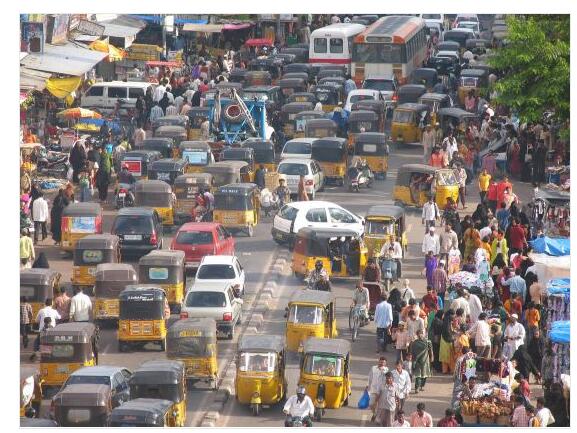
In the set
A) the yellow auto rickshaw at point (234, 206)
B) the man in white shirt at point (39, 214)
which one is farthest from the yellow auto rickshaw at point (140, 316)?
the yellow auto rickshaw at point (234, 206)

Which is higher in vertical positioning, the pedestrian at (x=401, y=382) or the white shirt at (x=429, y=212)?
the white shirt at (x=429, y=212)

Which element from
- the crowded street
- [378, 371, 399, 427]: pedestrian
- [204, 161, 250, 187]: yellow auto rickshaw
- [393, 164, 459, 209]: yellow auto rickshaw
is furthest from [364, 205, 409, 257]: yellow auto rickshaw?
[378, 371, 399, 427]: pedestrian

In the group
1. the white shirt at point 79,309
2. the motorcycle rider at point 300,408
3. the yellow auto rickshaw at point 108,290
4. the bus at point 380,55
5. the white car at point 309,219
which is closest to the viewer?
the motorcycle rider at point 300,408

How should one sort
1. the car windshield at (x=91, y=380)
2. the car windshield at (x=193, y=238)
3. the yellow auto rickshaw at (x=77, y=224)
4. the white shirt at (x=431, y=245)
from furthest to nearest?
the yellow auto rickshaw at (x=77, y=224) < the car windshield at (x=193, y=238) < the white shirt at (x=431, y=245) < the car windshield at (x=91, y=380)

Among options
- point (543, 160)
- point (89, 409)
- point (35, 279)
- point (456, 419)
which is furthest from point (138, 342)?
point (543, 160)

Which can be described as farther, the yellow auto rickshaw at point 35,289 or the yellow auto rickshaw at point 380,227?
the yellow auto rickshaw at point 380,227

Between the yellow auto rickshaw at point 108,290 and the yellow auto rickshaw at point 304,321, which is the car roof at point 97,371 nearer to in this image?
the yellow auto rickshaw at point 304,321
